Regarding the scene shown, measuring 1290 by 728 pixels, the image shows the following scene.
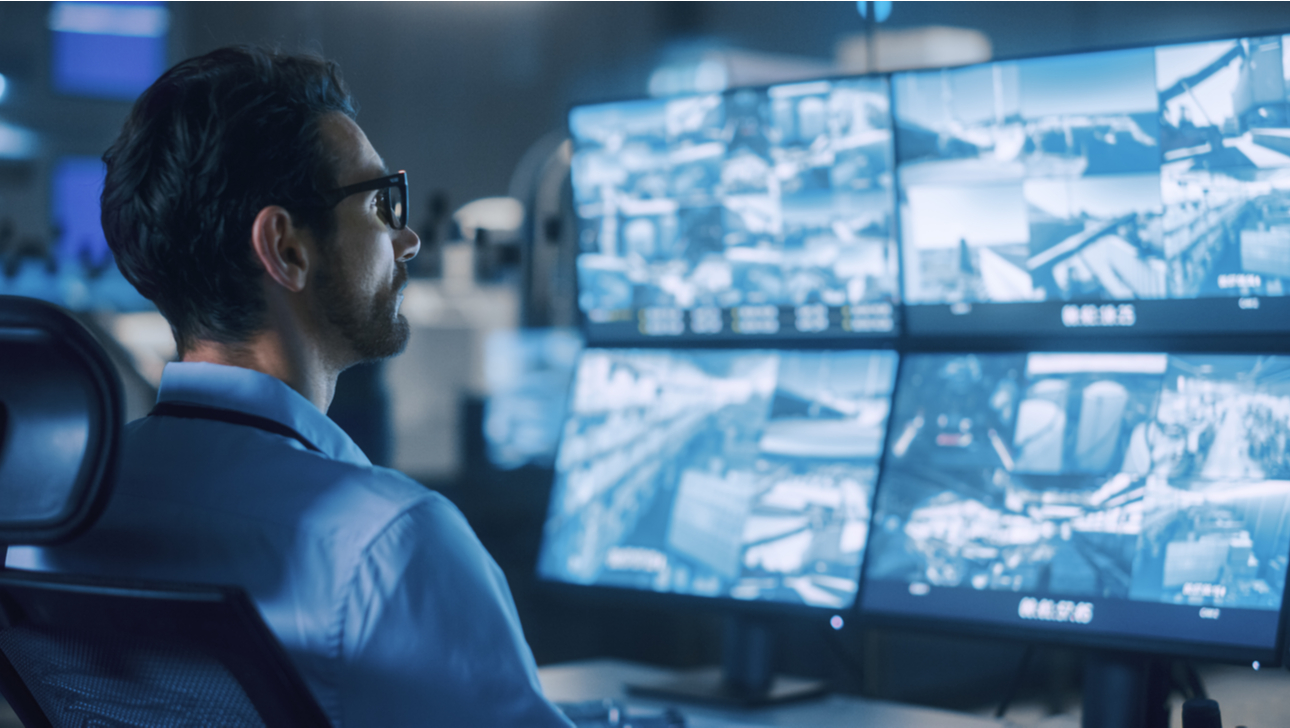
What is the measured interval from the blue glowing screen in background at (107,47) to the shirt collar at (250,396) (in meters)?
1.79

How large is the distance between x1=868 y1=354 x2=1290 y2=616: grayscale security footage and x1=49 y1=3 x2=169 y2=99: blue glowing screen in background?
1904mm

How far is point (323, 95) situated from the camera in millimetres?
1142

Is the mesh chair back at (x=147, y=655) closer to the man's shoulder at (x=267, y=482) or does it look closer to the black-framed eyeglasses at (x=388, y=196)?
the man's shoulder at (x=267, y=482)

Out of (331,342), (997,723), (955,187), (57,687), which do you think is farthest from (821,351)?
(57,687)

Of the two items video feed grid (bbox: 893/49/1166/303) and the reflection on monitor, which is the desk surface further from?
the reflection on monitor

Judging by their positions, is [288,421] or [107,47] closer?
[288,421]

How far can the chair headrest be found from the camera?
736mm

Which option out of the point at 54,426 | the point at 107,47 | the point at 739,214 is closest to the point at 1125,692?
the point at 739,214

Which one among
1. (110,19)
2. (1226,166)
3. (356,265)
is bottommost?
(356,265)

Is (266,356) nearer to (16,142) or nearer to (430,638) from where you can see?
(430,638)

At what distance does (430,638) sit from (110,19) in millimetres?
2228

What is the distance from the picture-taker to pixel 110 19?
261 cm

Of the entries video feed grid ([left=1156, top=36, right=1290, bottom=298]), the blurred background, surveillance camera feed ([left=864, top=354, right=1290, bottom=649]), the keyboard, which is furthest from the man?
the blurred background

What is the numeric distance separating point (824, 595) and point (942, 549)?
197 mm
